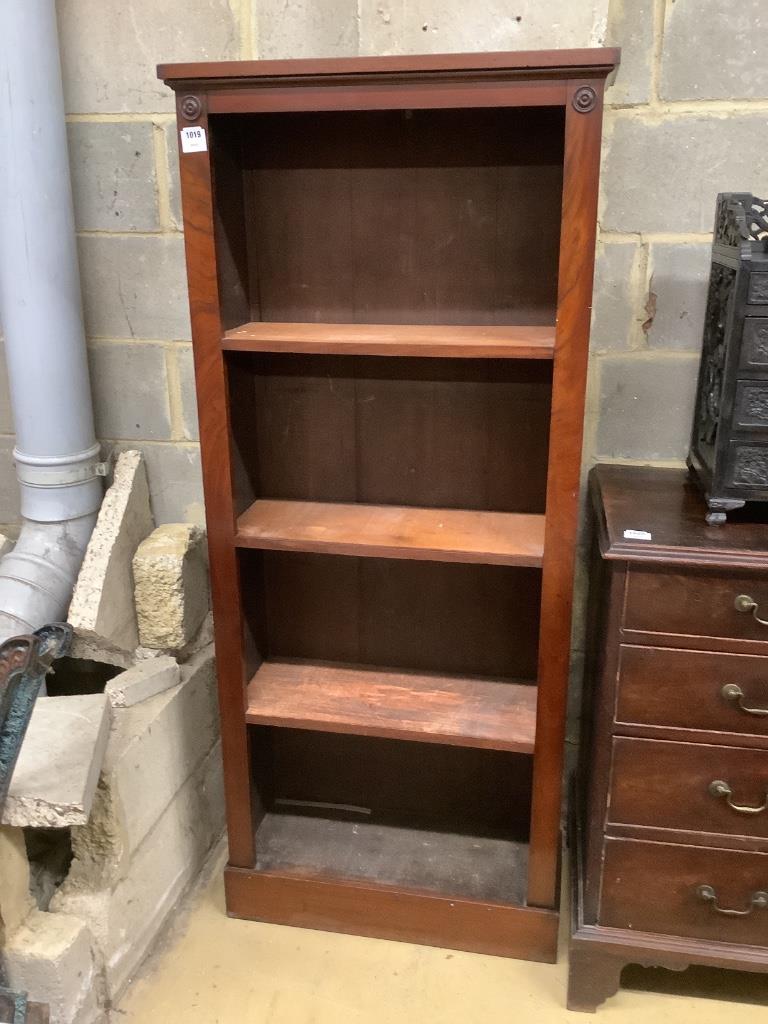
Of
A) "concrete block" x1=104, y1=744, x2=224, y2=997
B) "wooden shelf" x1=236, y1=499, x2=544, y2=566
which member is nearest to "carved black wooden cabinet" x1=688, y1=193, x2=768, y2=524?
"wooden shelf" x1=236, y1=499, x2=544, y2=566

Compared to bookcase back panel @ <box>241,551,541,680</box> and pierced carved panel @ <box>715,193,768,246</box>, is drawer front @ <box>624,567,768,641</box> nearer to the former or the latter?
bookcase back panel @ <box>241,551,541,680</box>

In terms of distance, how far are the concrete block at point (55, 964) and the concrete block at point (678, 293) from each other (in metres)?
1.46

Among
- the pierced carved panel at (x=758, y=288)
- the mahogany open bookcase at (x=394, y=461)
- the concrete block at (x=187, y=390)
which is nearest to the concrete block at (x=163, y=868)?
the mahogany open bookcase at (x=394, y=461)

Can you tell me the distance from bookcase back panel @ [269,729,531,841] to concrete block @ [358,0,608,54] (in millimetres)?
1358

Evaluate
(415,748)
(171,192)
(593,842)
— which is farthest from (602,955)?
(171,192)

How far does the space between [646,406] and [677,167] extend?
0.43 m

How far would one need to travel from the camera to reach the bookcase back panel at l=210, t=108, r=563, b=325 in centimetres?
147

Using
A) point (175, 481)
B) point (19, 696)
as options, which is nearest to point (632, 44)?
point (175, 481)

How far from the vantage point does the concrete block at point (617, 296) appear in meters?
1.60

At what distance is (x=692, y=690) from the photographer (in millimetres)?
1346

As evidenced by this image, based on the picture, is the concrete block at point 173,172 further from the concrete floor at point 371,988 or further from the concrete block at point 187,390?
the concrete floor at point 371,988

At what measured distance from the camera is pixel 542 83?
3.92 ft

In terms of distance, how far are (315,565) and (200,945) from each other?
2.52 ft

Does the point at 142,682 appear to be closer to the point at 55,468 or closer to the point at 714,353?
the point at 55,468
